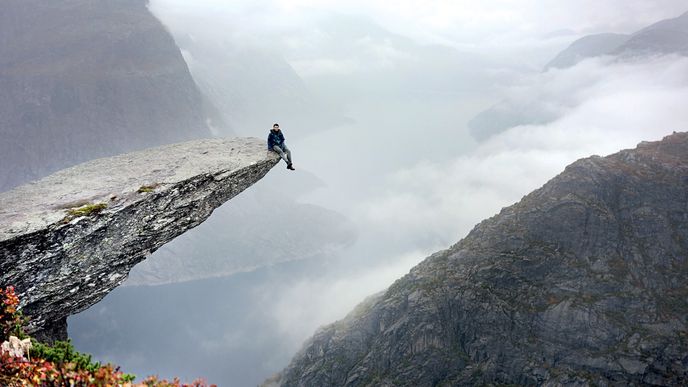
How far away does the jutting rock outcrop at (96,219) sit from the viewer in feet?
75.0

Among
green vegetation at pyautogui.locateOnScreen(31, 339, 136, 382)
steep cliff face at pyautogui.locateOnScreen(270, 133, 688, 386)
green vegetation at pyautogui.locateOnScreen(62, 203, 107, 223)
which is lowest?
steep cliff face at pyautogui.locateOnScreen(270, 133, 688, 386)

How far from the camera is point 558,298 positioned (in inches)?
5846

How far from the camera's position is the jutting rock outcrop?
22875mm

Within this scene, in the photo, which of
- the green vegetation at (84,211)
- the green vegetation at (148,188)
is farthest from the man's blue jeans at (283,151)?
the green vegetation at (84,211)

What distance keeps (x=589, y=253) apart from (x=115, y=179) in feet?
558

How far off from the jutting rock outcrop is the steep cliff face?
137m

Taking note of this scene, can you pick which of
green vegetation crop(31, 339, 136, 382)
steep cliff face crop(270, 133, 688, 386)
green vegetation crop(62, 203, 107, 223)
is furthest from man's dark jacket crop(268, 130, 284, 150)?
steep cliff face crop(270, 133, 688, 386)

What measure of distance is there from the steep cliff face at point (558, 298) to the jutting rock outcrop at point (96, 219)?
137430mm

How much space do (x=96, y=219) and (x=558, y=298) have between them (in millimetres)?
158697

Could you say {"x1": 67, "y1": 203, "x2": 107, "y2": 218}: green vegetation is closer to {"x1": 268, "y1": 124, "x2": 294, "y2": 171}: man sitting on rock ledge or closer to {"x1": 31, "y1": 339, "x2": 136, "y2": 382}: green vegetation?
{"x1": 31, "y1": 339, "x2": 136, "y2": 382}: green vegetation

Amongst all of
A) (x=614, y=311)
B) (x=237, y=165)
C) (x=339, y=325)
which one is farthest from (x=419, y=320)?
(x=237, y=165)

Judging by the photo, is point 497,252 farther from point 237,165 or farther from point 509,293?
point 237,165

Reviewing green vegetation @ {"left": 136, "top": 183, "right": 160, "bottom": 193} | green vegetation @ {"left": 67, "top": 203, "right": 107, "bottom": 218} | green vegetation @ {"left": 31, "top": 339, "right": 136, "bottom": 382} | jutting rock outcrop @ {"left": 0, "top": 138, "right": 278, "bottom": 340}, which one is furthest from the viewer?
green vegetation @ {"left": 136, "top": 183, "right": 160, "bottom": 193}

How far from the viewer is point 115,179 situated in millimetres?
29844
